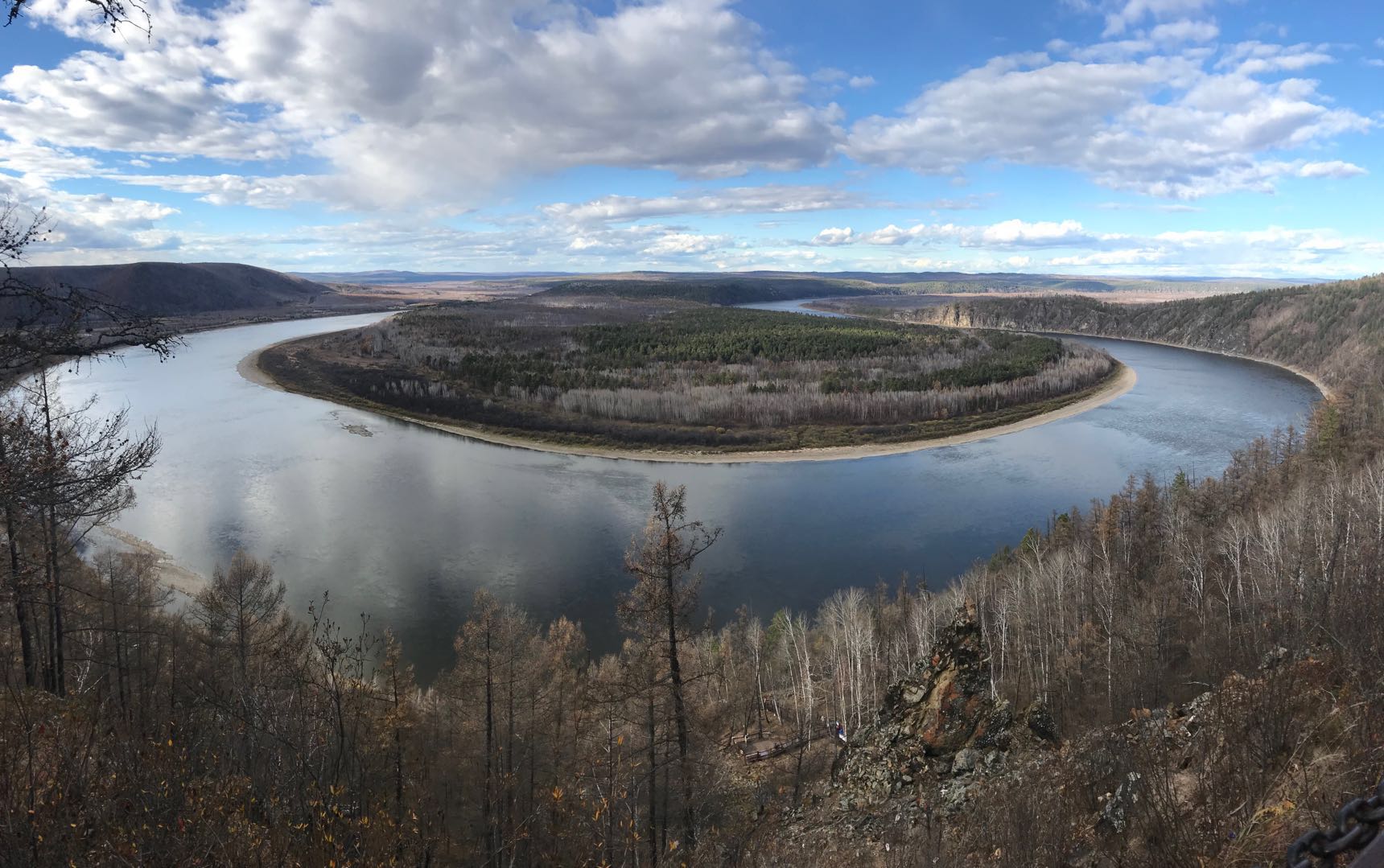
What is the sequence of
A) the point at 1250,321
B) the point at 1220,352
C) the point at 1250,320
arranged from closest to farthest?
the point at 1220,352 → the point at 1250,321 → the point at 1250,320

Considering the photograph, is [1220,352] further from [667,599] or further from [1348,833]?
[1348,833]

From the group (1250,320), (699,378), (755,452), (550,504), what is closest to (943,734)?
(550,504)

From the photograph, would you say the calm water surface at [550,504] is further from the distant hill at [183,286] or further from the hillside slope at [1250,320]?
the distant hill at [183,286]

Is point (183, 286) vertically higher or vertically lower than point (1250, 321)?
higher

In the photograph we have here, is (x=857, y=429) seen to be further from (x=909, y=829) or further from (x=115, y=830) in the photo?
(x=115, y=830)

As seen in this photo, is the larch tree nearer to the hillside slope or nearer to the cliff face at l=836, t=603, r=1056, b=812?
the cliff face at l=836, t=603, r=1056, b=812

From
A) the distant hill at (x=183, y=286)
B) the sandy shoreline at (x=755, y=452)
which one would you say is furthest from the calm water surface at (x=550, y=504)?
the distant hill at (x=183, y=286)
